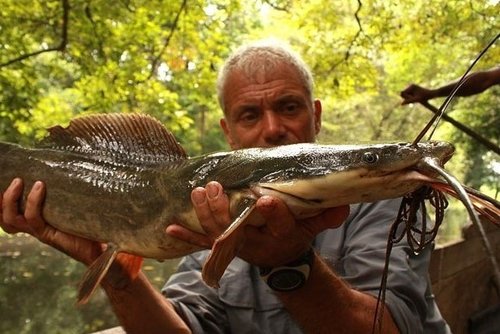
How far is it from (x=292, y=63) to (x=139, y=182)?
48.3 inches

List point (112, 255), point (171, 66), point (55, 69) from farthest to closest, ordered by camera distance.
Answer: point (171, 66) → point (55, 69) → point (112, 255)

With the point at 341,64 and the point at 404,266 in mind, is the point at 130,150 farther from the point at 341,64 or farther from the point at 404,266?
the point at 341,64

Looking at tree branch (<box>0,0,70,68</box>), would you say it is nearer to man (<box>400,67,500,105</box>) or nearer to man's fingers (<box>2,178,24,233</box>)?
man's fingers (<box>2,178,24,233</box>)

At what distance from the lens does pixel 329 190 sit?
1683mm

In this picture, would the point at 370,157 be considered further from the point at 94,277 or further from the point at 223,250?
the point at 94,277

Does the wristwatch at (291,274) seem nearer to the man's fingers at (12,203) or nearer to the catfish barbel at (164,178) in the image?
the catfish barbel at (164,178)

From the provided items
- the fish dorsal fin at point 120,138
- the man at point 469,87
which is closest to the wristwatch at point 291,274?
the fish dorsal fin at point 120,138

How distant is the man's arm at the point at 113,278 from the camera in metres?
2.51

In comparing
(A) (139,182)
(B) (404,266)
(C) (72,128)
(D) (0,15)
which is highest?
(D) (0,15)

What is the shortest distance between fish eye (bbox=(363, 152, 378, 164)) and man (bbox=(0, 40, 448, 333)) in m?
0.29

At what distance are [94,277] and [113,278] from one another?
0.24 m

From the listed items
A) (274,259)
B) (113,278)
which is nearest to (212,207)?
(274,259)

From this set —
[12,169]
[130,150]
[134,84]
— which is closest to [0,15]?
[134,84]

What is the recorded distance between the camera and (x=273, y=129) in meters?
2.88
